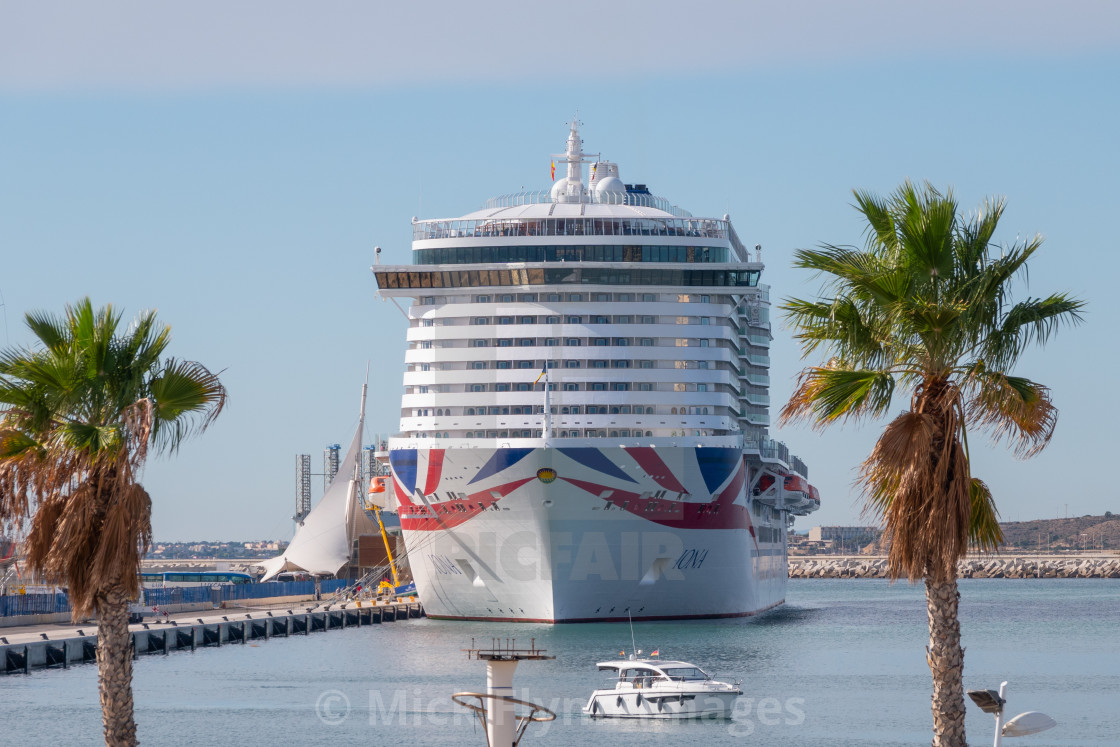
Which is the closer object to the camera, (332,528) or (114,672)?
(114,672)

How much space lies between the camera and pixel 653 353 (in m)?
64.0

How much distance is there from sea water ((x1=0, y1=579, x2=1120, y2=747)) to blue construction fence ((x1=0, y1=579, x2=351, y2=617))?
8508 millimetres

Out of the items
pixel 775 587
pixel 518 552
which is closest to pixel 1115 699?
pixel 518 552

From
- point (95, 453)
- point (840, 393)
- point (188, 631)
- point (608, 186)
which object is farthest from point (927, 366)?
point (608, 186)

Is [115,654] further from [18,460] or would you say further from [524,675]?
[524,675]

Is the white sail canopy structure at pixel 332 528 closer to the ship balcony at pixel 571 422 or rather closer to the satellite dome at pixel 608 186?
the satellite dome at pixel 608 186

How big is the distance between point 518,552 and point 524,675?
1193cm

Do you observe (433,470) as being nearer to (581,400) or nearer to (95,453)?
(581,400)

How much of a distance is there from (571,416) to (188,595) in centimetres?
3442

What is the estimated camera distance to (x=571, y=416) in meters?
62.8

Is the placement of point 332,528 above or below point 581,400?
below

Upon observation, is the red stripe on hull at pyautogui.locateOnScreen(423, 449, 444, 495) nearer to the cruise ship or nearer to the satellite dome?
the cruise ship

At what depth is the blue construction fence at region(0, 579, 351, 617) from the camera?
6606 centimetres

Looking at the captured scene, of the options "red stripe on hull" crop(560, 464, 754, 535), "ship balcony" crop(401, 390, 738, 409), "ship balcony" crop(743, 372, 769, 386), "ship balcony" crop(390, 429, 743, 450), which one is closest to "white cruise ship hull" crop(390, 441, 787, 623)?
"red stripe on hull" crop(560, 464, 754, 535)
